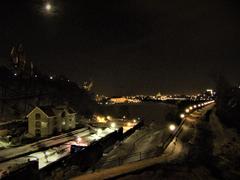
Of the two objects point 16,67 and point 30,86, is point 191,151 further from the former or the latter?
point 16,67

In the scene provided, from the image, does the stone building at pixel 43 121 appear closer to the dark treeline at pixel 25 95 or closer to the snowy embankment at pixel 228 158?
the dark treeline at pixel 25 95

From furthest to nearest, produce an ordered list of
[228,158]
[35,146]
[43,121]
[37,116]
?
[43,121] < [37,116] < [35,146] < [228,158]

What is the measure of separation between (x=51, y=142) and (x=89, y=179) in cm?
2285

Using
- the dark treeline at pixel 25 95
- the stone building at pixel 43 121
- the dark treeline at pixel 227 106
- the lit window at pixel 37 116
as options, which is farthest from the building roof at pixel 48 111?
the dark treeline at pixel 227 106

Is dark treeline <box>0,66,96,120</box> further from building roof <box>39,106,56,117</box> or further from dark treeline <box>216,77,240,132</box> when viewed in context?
dark treeline <box>216,77,240,132</box>

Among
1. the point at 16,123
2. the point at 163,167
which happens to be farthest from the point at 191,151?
the point at 16,123

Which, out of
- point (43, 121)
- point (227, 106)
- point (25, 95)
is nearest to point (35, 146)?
point (43, 121)

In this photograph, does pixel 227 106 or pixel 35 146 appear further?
pixel 227 106

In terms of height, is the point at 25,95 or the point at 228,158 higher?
the point at 25,95

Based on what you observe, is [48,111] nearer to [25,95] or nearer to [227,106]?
[25,95]

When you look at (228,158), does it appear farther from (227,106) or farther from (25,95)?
(25,95)

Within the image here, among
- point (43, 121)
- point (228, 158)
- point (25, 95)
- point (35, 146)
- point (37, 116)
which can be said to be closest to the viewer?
point (228, 158)

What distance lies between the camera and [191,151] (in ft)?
79.4

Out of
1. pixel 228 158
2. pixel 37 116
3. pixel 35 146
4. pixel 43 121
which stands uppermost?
pixel 37 116
